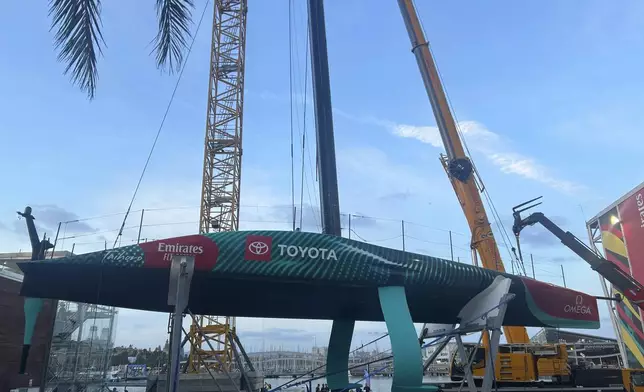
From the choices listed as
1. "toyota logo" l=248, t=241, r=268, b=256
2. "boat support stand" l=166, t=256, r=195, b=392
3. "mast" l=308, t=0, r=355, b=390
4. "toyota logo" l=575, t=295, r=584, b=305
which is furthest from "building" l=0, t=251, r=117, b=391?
"toyota logo" l=575, t=295, r=584, b=305

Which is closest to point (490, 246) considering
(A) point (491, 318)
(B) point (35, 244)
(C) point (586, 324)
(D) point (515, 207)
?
(D) point (515, 207)

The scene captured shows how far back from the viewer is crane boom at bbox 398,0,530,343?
20219 millimetres

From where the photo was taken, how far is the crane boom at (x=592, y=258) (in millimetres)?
18000

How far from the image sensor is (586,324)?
1500 centimetres

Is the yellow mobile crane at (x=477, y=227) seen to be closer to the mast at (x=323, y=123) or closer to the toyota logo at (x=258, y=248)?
the mast at (x=323, y=123)

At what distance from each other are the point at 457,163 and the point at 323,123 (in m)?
7.88

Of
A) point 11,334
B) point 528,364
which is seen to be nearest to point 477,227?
point 528,364

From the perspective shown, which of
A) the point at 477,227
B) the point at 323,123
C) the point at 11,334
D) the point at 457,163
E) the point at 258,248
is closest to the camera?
the point at 258,248

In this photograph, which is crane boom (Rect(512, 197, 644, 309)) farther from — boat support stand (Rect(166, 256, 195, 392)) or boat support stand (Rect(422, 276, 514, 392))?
boat support stand (Rect(166, 256, 195, 392))

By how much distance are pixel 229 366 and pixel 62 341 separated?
33.5 ft

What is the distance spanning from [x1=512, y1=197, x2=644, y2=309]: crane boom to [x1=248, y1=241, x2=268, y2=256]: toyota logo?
12312 millimetres

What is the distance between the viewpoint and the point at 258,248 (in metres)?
11.4

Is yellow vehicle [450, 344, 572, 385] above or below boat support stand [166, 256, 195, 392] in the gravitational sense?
below

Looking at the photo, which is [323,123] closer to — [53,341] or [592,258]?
[592,258]
